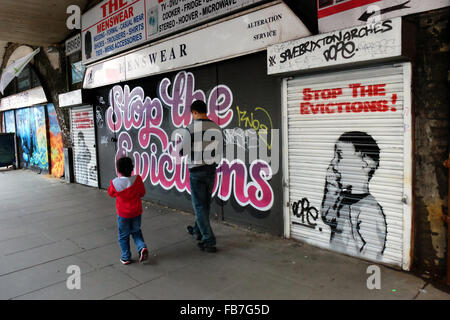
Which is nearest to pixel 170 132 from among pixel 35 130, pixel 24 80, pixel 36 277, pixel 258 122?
pixel 258 122

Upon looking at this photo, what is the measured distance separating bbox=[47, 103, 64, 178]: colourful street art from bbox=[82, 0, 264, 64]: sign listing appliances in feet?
11.0

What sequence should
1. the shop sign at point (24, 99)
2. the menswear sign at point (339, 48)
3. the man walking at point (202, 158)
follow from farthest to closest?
1. the shop sign at point (24, 99)
2. the man walking at point (202, 158)
3. the menswear sign at point (339, 48)

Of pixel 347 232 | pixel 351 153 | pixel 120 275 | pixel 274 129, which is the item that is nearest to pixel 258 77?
pixel 274 129

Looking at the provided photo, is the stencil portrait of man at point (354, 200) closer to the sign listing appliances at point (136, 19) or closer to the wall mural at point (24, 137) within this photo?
the sign listing appliances at point (136, 19)

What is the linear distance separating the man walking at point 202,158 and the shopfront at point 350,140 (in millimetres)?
1037

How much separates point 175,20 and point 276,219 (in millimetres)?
4014

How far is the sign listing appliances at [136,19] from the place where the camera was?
225 inches

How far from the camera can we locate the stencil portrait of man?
3936mm

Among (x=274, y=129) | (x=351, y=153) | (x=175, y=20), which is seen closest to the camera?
(x=351, y=153)

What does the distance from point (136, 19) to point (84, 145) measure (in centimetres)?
426

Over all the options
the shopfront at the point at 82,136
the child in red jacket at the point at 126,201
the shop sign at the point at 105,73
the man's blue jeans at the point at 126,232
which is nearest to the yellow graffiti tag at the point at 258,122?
the child in red jacket at the point at 126,201

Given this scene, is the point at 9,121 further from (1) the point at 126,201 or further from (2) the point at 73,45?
(1) the point at 126,201

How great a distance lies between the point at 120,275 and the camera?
3.92 m
